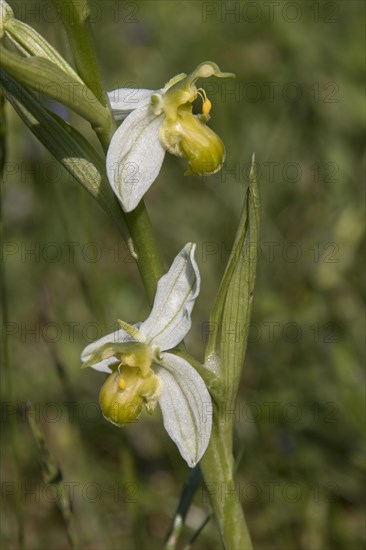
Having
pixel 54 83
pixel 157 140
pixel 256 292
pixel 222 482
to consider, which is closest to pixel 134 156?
pixel 157 140

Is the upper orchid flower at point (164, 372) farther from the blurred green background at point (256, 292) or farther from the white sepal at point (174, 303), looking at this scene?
the blurred green background at point (256, 292)

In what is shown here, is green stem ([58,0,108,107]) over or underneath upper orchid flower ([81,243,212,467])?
over

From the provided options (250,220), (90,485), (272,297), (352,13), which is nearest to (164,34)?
(352,13)

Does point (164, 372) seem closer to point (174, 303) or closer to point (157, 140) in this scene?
point (174, 303)

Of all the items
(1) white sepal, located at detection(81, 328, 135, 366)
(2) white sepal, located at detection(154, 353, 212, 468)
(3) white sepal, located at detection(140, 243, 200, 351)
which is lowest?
(2) white sepal, located at detection(154, 353, 212, 468)

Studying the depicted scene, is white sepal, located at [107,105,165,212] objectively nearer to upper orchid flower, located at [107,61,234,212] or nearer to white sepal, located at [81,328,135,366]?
upper orchid flower, located at [107,61,234,212]

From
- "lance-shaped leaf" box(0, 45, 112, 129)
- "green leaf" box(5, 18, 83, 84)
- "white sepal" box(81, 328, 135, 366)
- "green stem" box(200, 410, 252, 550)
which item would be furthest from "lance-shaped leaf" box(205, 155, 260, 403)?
"green leaf" box(5, 18, 83, 84)

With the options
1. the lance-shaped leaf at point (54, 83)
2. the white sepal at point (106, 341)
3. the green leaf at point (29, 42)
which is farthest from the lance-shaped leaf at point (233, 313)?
the green leaf at point (29, 42)
